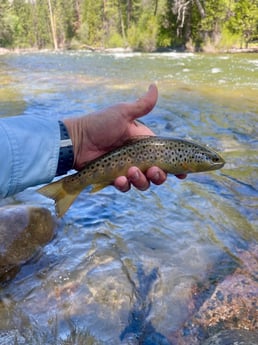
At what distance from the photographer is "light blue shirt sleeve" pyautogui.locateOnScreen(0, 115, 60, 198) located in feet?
7.14

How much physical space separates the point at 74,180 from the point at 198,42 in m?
35.1

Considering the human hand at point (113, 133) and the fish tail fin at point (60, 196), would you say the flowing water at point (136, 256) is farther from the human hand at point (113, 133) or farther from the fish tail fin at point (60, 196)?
the human hand at point (113, 133)

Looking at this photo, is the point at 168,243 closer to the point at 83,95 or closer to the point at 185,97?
the point at 185,97

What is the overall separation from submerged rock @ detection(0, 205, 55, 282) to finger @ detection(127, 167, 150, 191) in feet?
4.15

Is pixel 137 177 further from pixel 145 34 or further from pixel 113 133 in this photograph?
pixel 145 34

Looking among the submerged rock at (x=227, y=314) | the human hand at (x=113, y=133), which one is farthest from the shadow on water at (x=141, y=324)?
the human hand at (x=113, y=133)

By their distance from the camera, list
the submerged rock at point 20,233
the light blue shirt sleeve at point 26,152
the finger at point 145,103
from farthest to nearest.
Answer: the submerged rock at point 20,233, the finger at point 145,103, the light blue shirt sleeve at point 26,152

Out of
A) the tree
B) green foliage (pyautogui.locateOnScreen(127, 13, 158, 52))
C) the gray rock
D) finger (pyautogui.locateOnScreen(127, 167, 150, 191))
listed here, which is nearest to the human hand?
finger (pyautogui.locateOnScreen(127, 167, 150, 191))

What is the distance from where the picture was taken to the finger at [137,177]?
8.88ft

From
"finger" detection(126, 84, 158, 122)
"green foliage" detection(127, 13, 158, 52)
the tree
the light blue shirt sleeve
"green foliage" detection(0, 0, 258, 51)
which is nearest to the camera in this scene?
the light blue shirt sleeve

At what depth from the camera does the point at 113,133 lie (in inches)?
115

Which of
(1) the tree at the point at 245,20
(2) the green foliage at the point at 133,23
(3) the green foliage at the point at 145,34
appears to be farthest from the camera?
(3) the green foliage at the point at 145,34

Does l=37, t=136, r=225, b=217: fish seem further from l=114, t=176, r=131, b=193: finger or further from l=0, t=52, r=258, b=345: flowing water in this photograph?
l=0, t=52, r=258, b=345: flowing water

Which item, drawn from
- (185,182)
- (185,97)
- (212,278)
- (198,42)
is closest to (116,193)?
(185,182)
